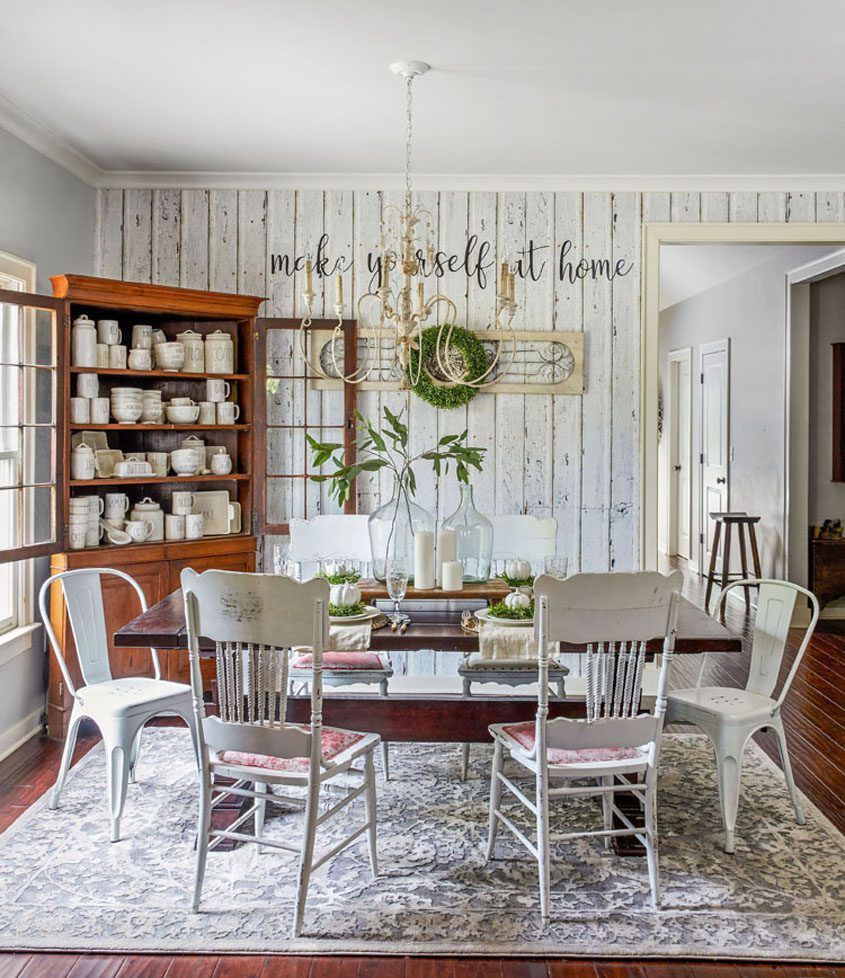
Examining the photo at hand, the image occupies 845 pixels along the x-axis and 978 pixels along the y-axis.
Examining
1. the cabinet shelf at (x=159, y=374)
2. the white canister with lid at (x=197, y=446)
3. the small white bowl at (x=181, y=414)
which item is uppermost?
the cabinet shelf at (x=159, y=374)

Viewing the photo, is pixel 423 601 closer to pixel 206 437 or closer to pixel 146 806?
pixel 146 806

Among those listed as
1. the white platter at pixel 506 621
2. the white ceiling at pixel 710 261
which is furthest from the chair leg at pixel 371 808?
the white ceiling at pixel 710 261

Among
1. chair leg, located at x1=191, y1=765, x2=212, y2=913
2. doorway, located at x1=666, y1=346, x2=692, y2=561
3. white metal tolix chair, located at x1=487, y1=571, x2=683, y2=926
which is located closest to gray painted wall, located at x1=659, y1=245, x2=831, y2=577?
doorway, located at x1=666, y1=346, x2=692, y2=561

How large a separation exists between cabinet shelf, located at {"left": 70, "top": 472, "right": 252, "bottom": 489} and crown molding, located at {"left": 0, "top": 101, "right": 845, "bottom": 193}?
5.07 feet

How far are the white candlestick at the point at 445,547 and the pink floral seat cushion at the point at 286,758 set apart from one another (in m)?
0.80

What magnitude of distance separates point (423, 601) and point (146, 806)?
4.07 ft

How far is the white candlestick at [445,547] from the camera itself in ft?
11.0

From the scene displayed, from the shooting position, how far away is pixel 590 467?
198 inches

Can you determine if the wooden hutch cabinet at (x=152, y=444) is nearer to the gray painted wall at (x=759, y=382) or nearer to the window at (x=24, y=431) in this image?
the window at (x=24, y=431)

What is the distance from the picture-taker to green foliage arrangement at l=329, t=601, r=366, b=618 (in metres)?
2.98

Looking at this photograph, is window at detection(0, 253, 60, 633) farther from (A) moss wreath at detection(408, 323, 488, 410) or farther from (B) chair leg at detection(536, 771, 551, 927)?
(B) chair leg at detection(536, 771, 551, 927)

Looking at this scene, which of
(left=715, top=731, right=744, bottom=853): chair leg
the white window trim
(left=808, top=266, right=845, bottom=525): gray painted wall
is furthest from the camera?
(left=808, top=266, right=845, bottom=525): gray painted wall

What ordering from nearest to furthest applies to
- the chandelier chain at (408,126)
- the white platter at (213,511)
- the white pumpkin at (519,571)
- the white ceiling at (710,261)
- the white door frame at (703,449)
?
the white pumpkin at (519,571), the chandelier chain at (408,126), the white platter at (213,511), the white ceiling at (710,261), the white door frame at (703,449)

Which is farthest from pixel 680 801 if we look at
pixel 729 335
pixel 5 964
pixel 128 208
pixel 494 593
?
pixel 729 335
